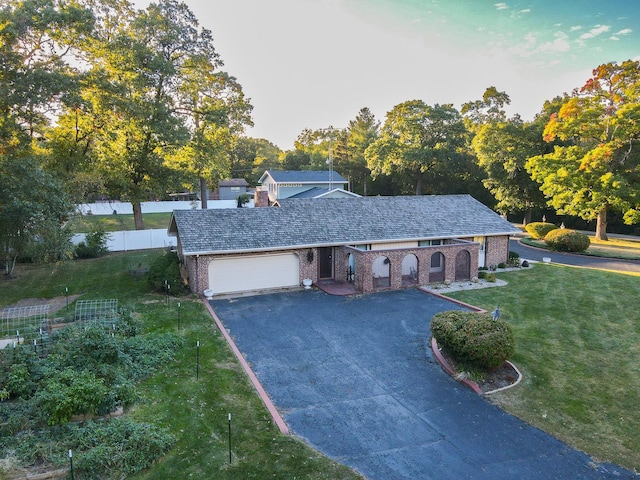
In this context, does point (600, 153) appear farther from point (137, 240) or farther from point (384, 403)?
point (137, 240)

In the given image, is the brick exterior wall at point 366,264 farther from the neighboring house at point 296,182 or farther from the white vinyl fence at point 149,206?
the neighboring house at point 296,182

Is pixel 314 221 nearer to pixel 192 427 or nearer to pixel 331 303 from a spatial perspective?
pixel 331 303

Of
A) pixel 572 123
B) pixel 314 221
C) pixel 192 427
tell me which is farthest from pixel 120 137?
pixel 572 123

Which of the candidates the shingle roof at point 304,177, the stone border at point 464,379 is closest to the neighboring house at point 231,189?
the shingle roof at point 304,177

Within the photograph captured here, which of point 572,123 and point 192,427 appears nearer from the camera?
point 192,427

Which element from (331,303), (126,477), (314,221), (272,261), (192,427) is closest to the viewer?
(126,477)

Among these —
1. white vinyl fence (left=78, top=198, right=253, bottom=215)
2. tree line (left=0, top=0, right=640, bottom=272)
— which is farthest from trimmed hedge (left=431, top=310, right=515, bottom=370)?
white vinyl fence (left=78, top=198, right=253, bottom=215)
